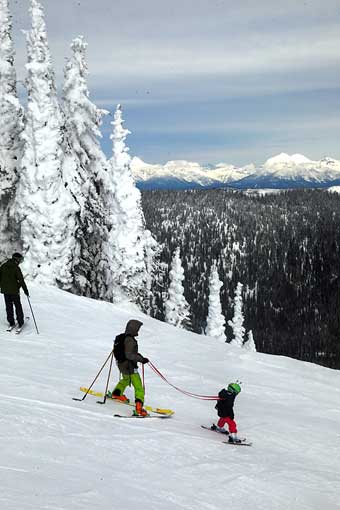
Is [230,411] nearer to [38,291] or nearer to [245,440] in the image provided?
[245,440]

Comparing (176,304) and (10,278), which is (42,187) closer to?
(10,278)

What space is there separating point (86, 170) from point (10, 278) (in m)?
14.5

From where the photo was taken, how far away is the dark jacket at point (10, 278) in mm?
14312

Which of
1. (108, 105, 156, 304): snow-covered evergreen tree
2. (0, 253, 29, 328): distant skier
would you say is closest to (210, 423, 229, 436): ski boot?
(0, 253, 29, 328): distant skier

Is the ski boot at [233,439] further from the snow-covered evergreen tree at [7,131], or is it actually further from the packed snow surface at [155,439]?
the snow-covered evergreen tree at [7,131]

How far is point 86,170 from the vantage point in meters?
27.9

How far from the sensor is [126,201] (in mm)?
29703

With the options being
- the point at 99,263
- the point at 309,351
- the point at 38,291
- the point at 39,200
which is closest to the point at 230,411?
the point at 38,291

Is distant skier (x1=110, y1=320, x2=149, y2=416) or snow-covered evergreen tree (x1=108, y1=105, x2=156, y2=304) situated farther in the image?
snow-covered evergreen tree (x1=108, y1=105, x2=156, y2=304)

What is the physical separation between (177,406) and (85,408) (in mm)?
2915

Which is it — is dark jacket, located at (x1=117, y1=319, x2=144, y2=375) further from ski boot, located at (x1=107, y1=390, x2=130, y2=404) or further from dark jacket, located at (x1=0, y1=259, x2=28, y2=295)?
dark jacket, located at (x1=0, y1=259, x2=28, y2=295)

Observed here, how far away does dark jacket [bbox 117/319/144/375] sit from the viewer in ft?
31.3

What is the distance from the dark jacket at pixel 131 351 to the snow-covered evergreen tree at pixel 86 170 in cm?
1553

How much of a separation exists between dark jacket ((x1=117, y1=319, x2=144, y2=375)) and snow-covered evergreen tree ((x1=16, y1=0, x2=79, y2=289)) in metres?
14.3
